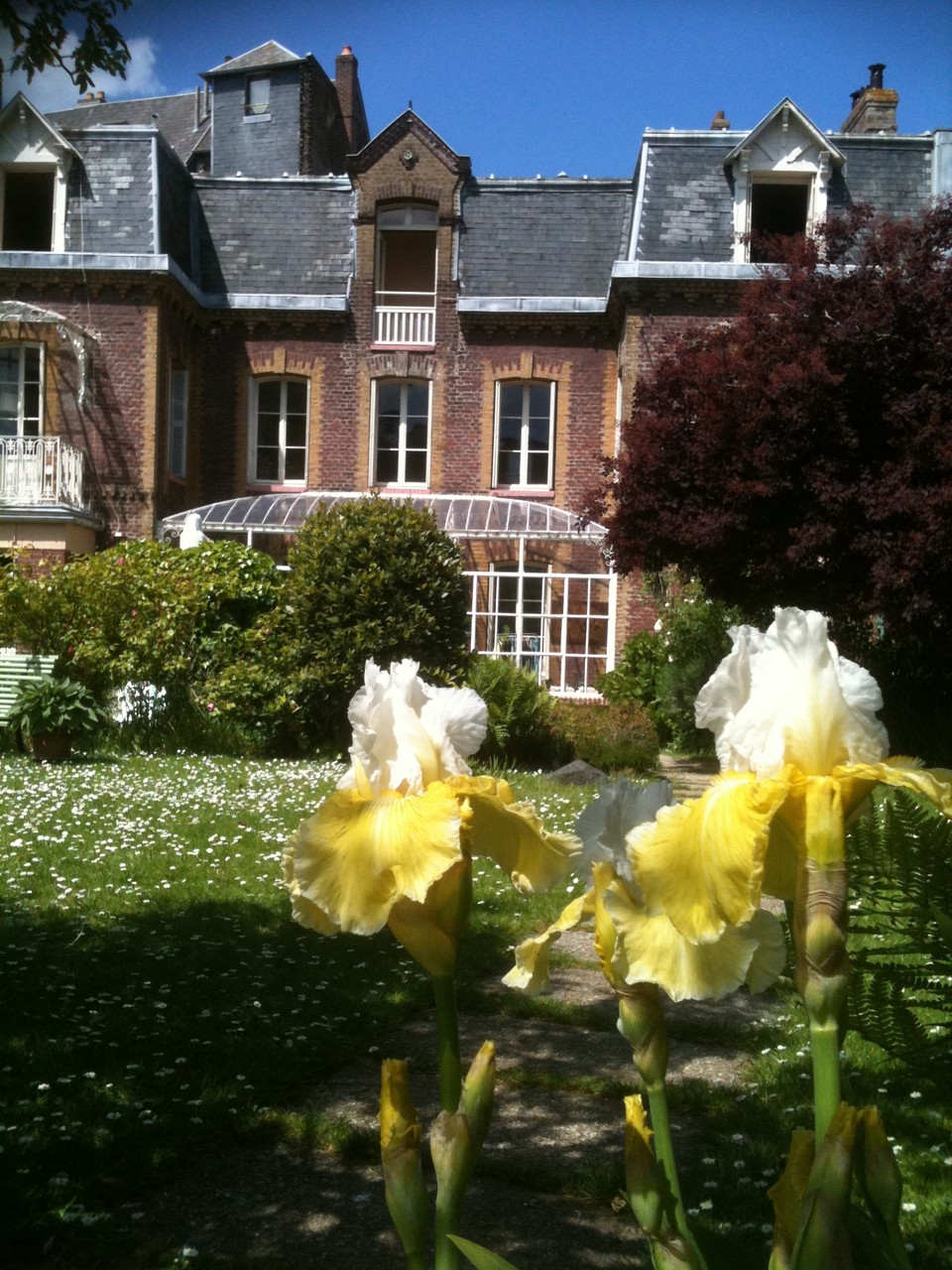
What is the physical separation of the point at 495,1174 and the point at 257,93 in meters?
29.7

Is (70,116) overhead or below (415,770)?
overhead

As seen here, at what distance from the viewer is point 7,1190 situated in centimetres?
313

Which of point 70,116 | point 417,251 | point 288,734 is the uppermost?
point 70,116

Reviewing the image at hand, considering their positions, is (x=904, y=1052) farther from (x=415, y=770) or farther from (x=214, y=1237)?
(x=214, y=1237)

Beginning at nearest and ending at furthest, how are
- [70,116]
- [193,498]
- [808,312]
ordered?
[808,312], [193,498], [70,116]

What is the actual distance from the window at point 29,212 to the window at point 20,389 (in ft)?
7.05

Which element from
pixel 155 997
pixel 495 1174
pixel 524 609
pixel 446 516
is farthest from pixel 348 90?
pixel 495 1174

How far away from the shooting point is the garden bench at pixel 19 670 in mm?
13352

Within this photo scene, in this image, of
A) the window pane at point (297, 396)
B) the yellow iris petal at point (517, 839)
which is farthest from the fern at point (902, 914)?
the window pane at point (297, 396)

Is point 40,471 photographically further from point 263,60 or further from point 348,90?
point 348,90

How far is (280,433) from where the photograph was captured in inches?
879

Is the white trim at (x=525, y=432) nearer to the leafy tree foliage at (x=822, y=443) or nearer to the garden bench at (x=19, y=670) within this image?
the leafy tree foliage at (x=822, y=443)

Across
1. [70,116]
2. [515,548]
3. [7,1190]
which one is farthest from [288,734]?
[70,116]

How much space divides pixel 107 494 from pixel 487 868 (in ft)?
48.1
